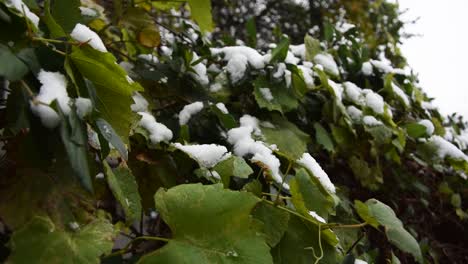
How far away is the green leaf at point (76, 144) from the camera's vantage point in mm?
525

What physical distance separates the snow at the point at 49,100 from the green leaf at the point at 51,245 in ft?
0.45

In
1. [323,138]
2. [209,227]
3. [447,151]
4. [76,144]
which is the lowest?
[447,151]

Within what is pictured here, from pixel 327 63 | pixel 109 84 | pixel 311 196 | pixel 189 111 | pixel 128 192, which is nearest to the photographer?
pixel 109 84

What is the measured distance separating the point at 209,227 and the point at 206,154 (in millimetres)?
275

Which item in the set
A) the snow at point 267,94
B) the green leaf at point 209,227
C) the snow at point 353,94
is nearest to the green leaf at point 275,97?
the snow at point 267,94

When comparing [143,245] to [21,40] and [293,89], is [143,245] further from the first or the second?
[293,89]

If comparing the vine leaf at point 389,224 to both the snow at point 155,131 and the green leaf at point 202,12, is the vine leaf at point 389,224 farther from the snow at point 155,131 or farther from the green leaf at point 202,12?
the green leaf at point 202,12

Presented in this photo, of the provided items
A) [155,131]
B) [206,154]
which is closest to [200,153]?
[206,154]

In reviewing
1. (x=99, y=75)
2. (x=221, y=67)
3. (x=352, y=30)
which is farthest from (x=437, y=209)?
(x=99, y=75)

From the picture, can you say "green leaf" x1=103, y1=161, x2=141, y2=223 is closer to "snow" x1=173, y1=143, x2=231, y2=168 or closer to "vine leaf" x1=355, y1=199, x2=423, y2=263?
"snow" x1=173, y1=143, x2=231, y2=168

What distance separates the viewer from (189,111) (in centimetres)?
119

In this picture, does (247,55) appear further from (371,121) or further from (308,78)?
(371,121)

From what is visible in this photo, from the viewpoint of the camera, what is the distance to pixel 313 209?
35.4 inches

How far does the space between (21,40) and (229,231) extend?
1.29 ft
